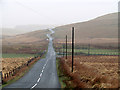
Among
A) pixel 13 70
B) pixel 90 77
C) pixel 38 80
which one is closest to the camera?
pixel 90 77

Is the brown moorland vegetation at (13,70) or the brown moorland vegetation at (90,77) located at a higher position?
the brown moorland vegetation at (90,77)

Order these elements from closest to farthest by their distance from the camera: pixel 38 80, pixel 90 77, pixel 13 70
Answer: pixel 90 77 < pixel 38 80 < pixel 13 70

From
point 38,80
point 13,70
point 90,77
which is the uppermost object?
point 90,77

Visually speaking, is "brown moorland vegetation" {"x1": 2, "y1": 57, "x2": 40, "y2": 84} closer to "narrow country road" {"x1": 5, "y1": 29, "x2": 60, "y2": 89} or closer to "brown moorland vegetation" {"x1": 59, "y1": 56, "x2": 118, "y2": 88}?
"narrow country road" {"x1": 5, "y1": 29, "x2": 60, "y2": 89}

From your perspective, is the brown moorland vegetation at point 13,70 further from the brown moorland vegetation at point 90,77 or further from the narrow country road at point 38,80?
the brown moorland vegetation at point 90,77

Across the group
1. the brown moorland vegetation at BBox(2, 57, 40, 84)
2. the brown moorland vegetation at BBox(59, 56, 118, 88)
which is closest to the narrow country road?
the brown moorland vegetation at BBox(2, 57, 40, 84)

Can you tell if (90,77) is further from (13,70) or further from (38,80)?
(13,70)

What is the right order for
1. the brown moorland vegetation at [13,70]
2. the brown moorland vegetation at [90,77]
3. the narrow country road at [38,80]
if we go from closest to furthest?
1. the brown moorland vegetation at [90,77]
2. the narrow country road at [38,80]
3. the brown moorland vegetation at [13,70]

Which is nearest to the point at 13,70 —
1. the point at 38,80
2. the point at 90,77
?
the point at 38,80

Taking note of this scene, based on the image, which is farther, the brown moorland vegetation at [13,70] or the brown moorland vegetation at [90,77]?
the brown moorland vegetation at [13,70]

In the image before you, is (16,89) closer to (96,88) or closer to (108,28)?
(96,88)

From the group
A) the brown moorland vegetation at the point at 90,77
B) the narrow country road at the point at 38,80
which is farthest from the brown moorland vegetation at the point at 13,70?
the brown moorland vegetation at the point at 90,77

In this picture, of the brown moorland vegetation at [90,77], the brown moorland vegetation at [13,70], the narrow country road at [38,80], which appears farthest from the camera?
the brown moorland vegetation at [13,70]

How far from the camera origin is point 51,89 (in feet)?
63.1
